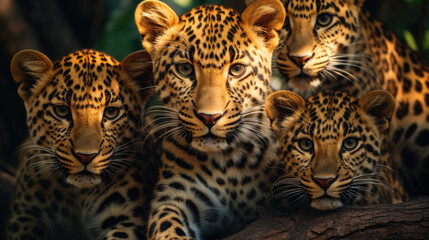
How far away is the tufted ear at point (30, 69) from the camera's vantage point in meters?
4.96

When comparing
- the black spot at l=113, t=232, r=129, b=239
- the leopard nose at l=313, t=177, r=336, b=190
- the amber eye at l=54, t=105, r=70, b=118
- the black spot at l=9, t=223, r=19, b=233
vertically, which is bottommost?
the black spot at l=113, t=232, r=129, b=239

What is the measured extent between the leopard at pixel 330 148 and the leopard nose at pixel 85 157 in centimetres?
138

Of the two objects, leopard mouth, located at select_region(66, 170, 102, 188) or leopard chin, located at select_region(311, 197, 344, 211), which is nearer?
leopard chin, located at select_region(311, 197, 344, 211)

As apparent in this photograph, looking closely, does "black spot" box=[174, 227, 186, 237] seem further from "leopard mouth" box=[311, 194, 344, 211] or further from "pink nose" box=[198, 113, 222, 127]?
"leopard mouth" box=[311, 194, 344, 211]

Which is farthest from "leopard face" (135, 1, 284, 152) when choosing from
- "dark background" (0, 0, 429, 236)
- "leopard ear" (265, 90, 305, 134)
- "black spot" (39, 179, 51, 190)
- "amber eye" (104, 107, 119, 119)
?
"dark background" (0, 0, 429, 236)

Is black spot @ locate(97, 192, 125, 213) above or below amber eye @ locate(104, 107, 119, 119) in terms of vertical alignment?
below

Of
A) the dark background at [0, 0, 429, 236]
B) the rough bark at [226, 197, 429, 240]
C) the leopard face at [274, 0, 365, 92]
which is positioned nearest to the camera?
the rough bark at [226, 197, 429, 240]

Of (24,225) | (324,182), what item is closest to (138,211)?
(24,225)

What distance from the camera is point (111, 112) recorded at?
4.95 meters

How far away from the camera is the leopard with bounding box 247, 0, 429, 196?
17.4 ft

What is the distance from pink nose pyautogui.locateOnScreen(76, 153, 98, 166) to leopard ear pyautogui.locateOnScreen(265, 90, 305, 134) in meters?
1.38

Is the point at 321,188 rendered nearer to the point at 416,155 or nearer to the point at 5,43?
the point at 416,155

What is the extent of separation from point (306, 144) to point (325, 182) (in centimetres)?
46

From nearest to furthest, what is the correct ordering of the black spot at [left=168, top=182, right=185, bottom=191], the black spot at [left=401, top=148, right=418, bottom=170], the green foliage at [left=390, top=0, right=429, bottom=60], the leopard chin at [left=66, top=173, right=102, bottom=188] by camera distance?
1. the leopard chin at [left=66, top=173, right=102, bottom=188]
2. the black spot at [left=168, top=182, right=185, bottom=191]
3. the black spot at [left=401, top=148, right=418, bottom=170]
4. the green foliage at [left=390, top=0, right=429, bottom=60]
